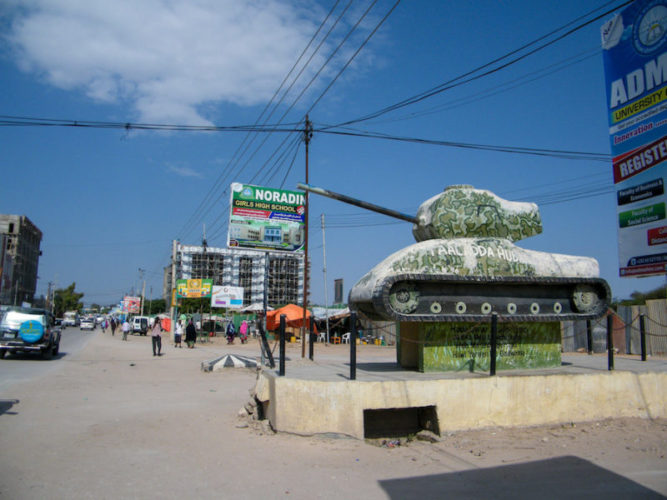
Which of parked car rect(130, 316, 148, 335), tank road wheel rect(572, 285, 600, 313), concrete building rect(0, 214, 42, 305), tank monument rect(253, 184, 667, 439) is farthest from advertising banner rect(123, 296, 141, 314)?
tank road wheel rect(572, 285, 600, 313)

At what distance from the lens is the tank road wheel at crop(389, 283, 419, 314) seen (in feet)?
25.0

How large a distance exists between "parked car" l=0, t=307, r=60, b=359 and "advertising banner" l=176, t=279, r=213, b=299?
17272 mm

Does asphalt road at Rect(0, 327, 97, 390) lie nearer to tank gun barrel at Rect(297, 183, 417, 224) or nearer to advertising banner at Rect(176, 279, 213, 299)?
tank gun barrel at Rect(297, 183, 417, 224)

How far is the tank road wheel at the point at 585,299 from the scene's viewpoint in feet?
28.5

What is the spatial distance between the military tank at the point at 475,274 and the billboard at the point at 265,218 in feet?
25.8

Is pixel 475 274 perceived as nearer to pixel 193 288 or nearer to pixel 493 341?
pixel 493 341

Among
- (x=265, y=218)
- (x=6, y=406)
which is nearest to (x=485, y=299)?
(x=6, y=406)

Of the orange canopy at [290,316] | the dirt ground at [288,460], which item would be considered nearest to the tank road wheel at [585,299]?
the dirt ground at [288,460]

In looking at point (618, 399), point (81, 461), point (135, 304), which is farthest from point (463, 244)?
point (135, 304)

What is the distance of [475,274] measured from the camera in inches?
322

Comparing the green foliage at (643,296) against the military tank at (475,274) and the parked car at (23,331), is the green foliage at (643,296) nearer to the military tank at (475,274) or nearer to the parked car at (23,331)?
the military tank at (475,274)

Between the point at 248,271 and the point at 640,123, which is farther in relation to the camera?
the point at 248,271

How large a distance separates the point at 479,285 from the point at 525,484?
137 inches

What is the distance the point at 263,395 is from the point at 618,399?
18.2 feet
